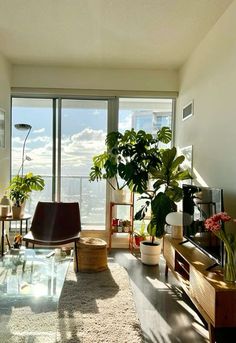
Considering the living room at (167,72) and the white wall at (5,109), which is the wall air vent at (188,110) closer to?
the living room at (167,72)

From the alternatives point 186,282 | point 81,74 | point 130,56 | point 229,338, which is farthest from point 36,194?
point 229,338

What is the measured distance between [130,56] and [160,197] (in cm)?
196

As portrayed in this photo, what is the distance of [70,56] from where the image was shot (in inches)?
157

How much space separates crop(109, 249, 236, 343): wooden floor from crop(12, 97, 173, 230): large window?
152cm

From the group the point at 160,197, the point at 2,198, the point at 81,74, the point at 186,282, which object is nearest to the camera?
the point at 186,282

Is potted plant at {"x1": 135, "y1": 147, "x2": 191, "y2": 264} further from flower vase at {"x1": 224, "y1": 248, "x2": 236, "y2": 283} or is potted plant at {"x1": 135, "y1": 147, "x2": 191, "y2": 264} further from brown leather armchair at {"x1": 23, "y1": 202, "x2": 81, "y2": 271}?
flower vase at {"x1": 224, "y1": 248, "x2": 236, "y2": 283}

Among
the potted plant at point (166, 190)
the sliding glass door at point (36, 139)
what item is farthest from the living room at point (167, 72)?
the potted plant at point (166, 190)

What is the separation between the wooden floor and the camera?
2182mm

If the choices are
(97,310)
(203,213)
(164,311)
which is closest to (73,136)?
(203,213)

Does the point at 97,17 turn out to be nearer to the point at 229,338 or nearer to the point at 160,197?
the point at 160,197

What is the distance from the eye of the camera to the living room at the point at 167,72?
2.73 meters

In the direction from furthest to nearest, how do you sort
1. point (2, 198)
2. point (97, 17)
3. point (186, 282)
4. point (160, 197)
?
point (2, 198) → point (160, 197) → point (97, 17) → point (186, 282)

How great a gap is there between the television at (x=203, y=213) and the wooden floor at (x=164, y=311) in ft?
1.73

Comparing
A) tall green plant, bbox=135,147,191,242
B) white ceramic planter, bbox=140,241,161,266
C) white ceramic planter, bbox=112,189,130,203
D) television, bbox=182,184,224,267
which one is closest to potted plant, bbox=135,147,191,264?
tall green plant, bbox=135,147,191,242
